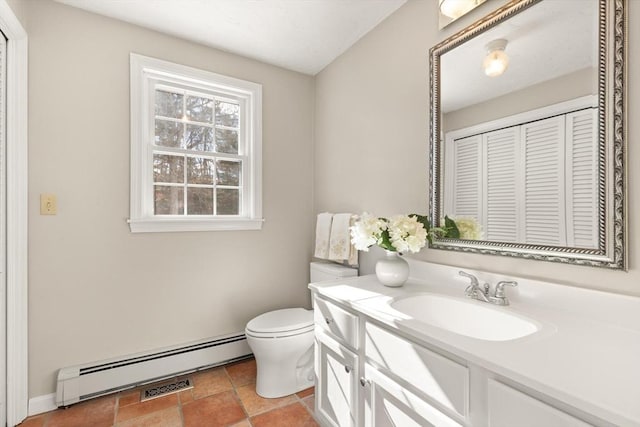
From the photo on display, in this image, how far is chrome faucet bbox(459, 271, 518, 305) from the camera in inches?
47.9

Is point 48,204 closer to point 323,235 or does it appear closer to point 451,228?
point 323,235

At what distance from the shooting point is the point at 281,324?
6.41ft

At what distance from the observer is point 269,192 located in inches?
98.5

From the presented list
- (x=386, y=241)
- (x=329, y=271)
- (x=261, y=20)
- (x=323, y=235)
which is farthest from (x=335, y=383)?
(x=261, y=20)

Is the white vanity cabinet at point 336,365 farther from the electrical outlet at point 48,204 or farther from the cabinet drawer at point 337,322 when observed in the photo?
the electrical outlet at point 48,204

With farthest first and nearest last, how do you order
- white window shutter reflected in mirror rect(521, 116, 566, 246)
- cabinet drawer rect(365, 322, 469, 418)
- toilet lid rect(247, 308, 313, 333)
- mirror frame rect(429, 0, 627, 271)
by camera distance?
toilet lid rect(247, 308, 313, 333)
white window shutter reflected in mirror rect(521, 116, 566, 246)
mirror frame rect(429, 0, 627, 271)
cabinet drawer rect(365, 322, 469, 418)

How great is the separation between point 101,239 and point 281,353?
1.34 meters

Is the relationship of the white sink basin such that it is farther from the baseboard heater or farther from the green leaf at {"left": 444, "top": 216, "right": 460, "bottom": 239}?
the baseboard heater

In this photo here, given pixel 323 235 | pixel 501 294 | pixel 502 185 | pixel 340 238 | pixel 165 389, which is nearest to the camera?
pixel 501 294

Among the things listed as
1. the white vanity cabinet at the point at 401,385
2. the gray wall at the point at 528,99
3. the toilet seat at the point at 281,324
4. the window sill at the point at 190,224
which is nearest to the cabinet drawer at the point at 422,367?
the white vanity cabinet at the point at 401,385

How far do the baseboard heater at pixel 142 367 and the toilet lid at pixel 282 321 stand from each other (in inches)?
17.5

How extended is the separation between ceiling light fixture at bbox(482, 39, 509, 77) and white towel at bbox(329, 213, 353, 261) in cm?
115

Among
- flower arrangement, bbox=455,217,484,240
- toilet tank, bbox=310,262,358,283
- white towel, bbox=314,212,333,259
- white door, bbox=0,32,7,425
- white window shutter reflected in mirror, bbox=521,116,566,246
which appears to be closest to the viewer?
white window shutter reflected in mirror, bbox=521,116,566,246

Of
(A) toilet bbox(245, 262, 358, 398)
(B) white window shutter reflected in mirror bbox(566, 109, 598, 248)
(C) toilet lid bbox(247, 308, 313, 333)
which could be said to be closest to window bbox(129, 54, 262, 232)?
(C) toilet lid bbox(247, 308, 313, 333)
